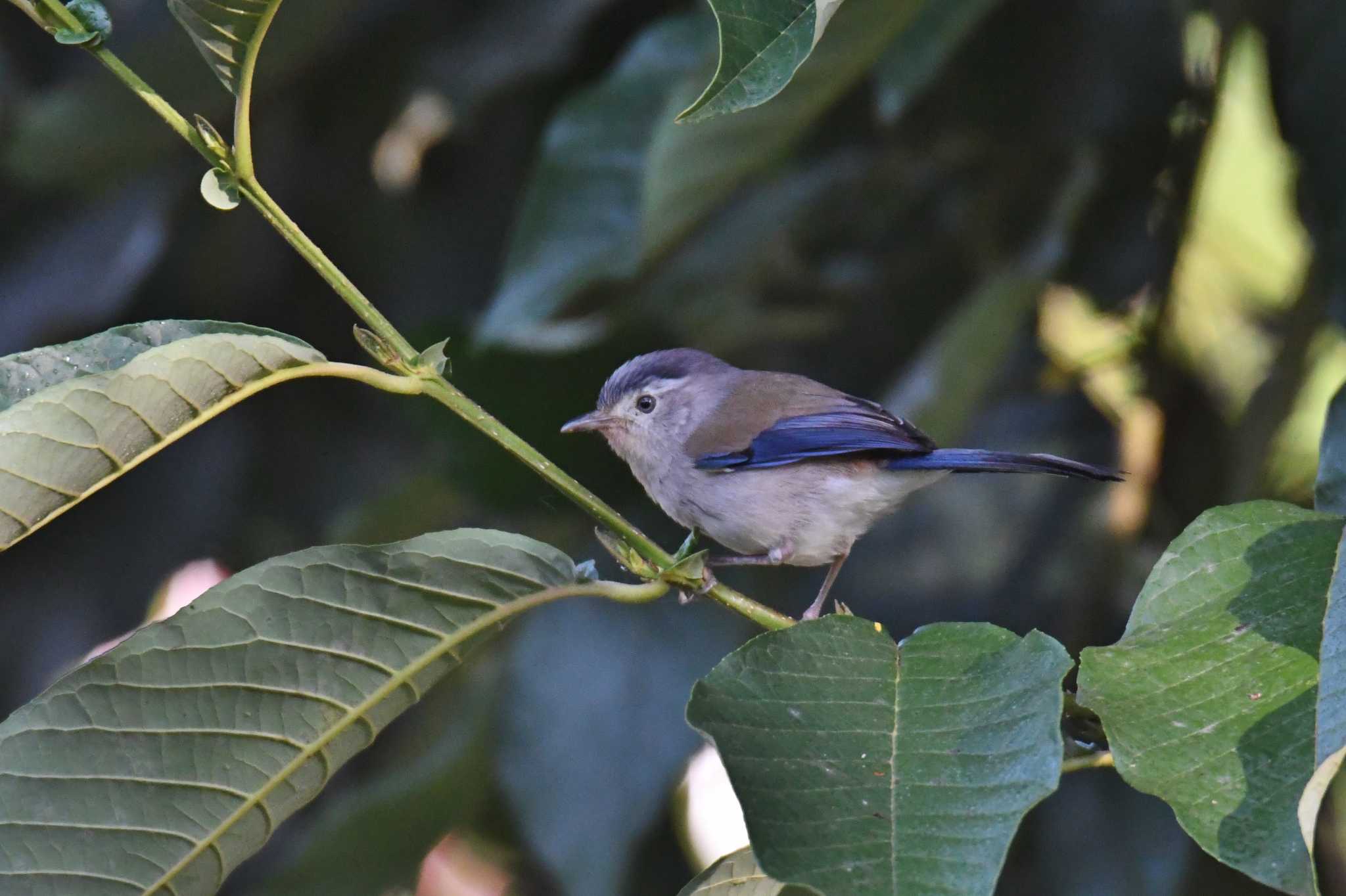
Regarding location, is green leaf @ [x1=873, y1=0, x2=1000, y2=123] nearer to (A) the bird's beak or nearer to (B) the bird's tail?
(B) the bird's tail

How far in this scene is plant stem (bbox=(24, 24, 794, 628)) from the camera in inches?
75.4

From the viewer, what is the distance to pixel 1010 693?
5.89 ft

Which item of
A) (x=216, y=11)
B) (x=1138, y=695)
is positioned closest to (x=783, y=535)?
(x=1138, y=695)

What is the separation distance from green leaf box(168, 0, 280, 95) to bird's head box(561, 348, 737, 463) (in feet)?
6.90

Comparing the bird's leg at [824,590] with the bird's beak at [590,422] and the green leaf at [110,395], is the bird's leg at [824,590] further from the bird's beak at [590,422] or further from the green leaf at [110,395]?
the green leaf at [110,395]

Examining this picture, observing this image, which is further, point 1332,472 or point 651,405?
point 651,405

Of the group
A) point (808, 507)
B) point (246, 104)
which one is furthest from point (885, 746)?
point (808, 507)

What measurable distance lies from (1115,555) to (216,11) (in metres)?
3.23

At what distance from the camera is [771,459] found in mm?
3928

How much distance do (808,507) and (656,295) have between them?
1059 mm

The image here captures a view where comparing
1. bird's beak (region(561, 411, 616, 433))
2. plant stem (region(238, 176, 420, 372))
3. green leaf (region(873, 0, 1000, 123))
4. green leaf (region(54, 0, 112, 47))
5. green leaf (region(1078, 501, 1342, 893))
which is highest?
green leaf (region(54, 0, 112, 47))

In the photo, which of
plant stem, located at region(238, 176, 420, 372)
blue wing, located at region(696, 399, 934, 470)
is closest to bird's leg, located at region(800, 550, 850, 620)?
blue wing, located at region(696, 399, 934, 470)

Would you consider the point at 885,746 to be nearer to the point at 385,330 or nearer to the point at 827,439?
the point at 385,330

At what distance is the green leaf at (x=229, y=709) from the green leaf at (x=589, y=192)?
1725 millimetres
